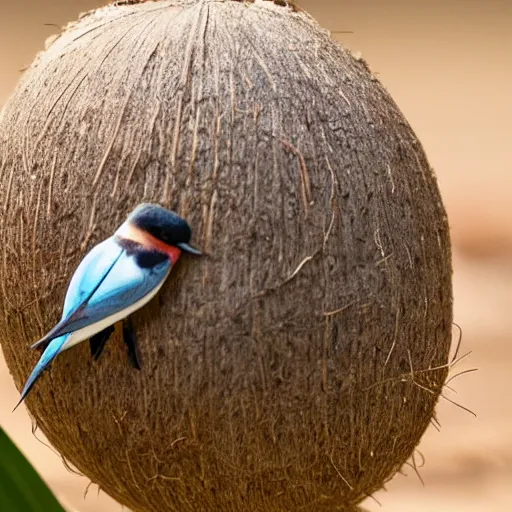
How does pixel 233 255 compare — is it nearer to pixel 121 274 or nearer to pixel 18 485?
pixel 121 274

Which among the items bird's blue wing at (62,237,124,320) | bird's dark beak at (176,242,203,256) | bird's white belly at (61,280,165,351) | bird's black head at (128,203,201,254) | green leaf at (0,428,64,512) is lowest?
green leaf at (0,428,64,512)

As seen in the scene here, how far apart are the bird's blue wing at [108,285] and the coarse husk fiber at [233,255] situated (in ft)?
0.15

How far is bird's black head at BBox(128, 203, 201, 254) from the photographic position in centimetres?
Answer: 85

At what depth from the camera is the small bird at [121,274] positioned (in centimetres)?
84

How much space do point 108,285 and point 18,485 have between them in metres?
0.27

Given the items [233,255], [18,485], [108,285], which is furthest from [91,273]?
[18,485]

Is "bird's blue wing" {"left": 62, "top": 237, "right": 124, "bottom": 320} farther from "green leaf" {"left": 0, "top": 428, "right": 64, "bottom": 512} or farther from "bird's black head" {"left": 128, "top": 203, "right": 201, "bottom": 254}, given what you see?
"green leaf" {"left": 0, "top": 428, "right": 64, "bottom": 512}

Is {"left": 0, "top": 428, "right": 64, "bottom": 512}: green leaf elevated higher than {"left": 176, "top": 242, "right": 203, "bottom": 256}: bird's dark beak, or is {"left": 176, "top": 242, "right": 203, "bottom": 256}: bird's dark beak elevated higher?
{"left": 176, "top": 242, "right": 203, "bottom": 256}: bird's dark beak

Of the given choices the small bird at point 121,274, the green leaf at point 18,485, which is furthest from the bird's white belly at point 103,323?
the green leaf at point 18,485

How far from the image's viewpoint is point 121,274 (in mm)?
842

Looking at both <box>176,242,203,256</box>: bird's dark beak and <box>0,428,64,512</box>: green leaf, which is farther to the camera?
<box>176,242,203,256</box>: bird's dark beak

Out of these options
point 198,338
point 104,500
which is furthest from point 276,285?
point 104,500

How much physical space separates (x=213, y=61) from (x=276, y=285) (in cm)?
26

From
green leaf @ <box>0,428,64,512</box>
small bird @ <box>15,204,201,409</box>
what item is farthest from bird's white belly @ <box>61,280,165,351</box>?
green leaf @ <box>0,428,64,512</box>
